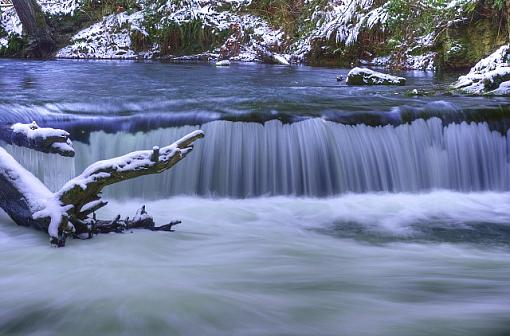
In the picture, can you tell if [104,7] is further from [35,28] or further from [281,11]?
[281,11]

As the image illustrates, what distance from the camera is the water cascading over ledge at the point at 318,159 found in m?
5.88

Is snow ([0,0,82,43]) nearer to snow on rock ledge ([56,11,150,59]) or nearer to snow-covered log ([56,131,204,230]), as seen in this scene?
snow on rock ledge ([56,11,150,59])

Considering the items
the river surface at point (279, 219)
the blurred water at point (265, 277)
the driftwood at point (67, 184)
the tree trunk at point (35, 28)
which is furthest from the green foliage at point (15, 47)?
the driftwood at point (67, 184)

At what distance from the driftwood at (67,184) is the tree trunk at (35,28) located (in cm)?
1451

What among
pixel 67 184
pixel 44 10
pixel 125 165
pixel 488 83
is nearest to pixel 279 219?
pixel 125 165

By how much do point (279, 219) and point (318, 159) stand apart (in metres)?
1.14

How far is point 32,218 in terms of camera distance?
12.5 ft

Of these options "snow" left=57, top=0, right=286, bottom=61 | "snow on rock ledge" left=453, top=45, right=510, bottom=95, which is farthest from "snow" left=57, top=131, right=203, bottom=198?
"snow" left=57, top=0, right=286, bottom=61

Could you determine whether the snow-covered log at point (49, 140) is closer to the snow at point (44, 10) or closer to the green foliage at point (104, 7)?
the green foliage at point (104, 7)

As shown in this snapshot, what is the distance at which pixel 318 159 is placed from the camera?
604 centimetres

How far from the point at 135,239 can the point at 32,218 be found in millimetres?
667

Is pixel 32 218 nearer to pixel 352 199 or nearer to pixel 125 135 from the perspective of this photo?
pixel 125 135

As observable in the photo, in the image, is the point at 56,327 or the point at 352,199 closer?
the point at 56,327

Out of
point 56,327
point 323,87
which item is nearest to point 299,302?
point 56,327
